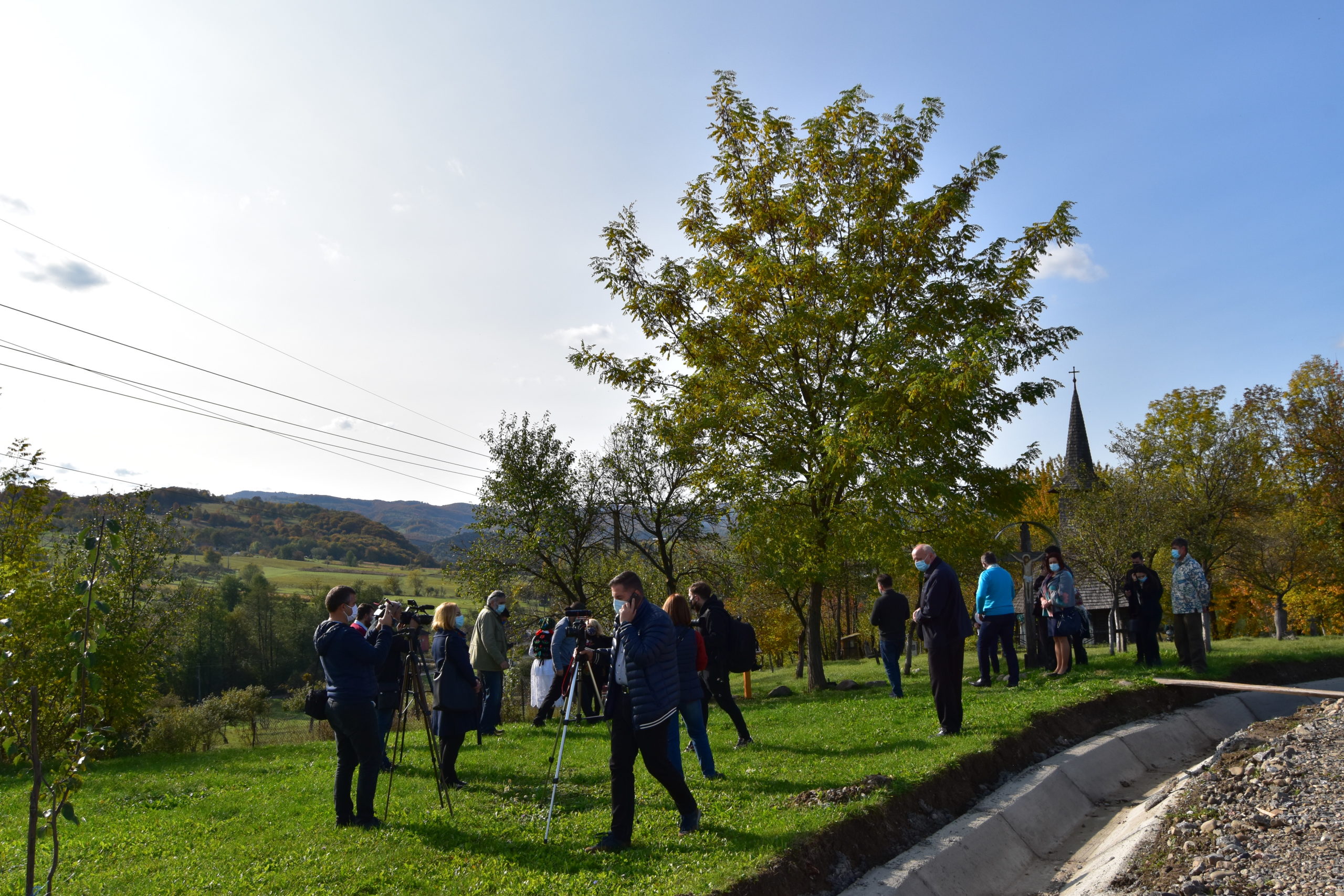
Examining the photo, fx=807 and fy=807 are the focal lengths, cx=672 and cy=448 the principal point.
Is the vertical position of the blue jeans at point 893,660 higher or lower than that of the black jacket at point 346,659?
lower

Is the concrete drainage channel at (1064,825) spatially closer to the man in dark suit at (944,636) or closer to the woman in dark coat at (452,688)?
the man in dark suit at (944,636)

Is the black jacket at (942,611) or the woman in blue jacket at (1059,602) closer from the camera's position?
the black jacket at (942,611)

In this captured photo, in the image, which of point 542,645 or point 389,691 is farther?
point 542,645

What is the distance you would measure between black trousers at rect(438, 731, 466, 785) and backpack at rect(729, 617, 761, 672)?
3.52 metres

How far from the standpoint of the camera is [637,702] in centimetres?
636

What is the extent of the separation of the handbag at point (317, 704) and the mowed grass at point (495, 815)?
3.38 feet

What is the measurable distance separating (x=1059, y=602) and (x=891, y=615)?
325cm

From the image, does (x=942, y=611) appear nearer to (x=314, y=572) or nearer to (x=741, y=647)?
(x=741, y=647)

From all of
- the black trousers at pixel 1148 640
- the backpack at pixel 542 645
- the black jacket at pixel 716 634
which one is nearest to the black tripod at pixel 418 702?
the backpack at pixel 542 645

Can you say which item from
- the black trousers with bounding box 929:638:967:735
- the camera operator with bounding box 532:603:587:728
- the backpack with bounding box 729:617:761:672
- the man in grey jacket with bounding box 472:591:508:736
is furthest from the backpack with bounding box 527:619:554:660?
the black trousers with bounding box 929:638:967:735

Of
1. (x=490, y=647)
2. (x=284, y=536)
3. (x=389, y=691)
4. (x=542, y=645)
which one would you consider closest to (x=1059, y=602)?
(x=542, y=645)

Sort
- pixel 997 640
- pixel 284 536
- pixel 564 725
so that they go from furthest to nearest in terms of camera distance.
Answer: pixel 284 536 < pixel 997 640 < pixel 564 725

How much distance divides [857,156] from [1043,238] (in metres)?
4.48

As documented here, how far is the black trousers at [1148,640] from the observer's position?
14.8 meters
